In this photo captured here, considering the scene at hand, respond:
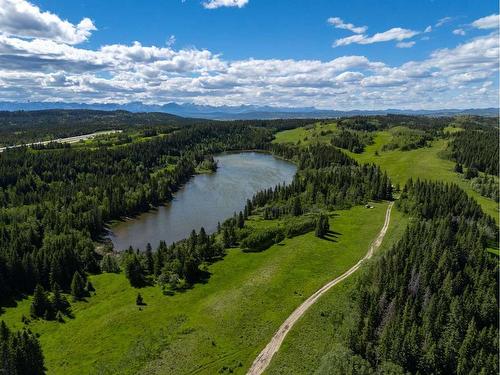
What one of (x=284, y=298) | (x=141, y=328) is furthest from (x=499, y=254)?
(x=141, y=328)

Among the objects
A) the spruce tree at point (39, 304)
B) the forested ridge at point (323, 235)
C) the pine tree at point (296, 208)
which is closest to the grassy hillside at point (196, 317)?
the spruce tree at point (39, 304)

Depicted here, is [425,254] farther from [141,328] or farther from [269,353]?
[141,328]

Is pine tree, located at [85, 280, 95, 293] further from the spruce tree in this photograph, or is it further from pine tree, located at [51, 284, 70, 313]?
the spruce tree

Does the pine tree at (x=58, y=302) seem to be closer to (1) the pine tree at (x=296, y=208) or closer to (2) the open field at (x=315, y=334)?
(2) the open field at (x=315, y=334)

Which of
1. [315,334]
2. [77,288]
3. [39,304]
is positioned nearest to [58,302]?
[39,304]

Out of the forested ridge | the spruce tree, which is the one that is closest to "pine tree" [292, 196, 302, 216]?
the forested ridge

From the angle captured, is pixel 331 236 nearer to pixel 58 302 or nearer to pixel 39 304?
pixel 58 302
